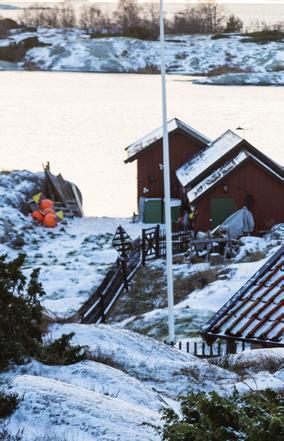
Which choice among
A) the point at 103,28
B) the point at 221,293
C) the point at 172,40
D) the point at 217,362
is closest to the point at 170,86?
the point at 172,40

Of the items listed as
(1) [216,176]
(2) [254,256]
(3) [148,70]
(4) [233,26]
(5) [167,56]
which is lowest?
(2) [254,256]

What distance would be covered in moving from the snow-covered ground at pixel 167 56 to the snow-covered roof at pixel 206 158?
221 feet

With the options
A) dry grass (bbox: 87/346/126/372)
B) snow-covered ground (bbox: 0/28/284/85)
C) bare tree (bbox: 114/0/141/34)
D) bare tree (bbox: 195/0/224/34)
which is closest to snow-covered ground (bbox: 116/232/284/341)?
dry grass (bbox: 87/346/126/372)

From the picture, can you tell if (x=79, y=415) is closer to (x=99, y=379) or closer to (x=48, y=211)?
(x=99, y=379)

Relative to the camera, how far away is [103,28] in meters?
129

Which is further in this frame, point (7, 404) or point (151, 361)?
point (151, 361)

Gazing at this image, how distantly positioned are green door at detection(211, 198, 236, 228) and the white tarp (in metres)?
1.13

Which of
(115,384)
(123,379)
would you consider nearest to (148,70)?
(123,379)

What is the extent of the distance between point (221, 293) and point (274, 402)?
11951 mm

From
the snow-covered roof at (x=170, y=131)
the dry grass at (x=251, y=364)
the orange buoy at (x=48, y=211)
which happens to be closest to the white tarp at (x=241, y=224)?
the snow-covered roof at (x=170, y=131)

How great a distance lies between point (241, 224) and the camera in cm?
2770

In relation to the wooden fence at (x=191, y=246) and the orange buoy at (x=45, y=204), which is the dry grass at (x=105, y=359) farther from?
the orange buoy at (x=45, y=204)

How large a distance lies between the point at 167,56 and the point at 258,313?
97.2 metres

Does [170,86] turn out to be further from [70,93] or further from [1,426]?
[1,426]
